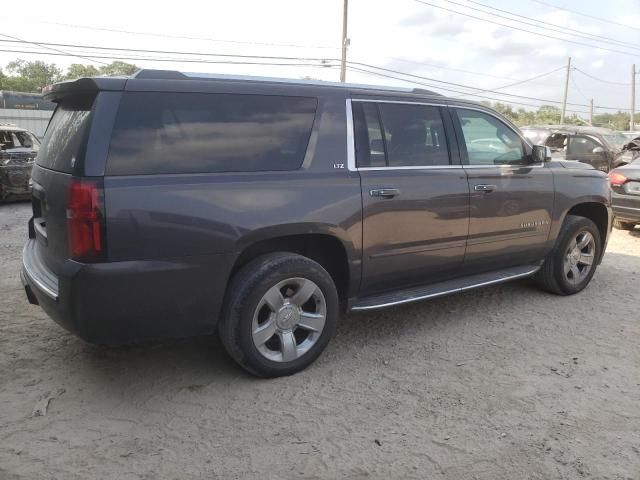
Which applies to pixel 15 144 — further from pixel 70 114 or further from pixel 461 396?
pixel 461 396

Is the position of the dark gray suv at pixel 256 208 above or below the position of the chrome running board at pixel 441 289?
above

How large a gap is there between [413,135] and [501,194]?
3.18 ft

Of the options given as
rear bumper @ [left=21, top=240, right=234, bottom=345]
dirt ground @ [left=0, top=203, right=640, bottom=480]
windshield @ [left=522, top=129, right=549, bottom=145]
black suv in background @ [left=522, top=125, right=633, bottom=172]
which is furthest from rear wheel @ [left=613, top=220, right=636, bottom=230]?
rear bumper @ [left=21, top=240, right=234, bottom=345]

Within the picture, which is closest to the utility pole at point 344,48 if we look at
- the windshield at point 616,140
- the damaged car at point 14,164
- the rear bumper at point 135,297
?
the windshield at point 616,140

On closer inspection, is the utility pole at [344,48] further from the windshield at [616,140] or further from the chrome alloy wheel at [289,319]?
the chrome alloy wheel at [289,319]

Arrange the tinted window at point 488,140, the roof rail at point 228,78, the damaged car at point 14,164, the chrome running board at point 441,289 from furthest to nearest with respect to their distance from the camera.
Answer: the damaged car at point 14,164, the tinted window at point 488,140, the chrome running board at point 441,289, the roof rail at point 228,78

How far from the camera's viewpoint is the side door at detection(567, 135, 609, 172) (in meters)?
12.3

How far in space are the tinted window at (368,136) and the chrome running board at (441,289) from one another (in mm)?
955

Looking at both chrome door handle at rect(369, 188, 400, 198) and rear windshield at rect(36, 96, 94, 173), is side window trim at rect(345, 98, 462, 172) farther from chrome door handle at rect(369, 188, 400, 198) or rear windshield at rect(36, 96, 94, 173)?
rear windshield at rect(36, 96, 94, 173)

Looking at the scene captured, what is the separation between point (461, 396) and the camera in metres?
3.35

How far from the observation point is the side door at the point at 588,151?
40.3ft

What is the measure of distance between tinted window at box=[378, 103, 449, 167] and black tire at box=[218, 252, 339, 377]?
103 cm

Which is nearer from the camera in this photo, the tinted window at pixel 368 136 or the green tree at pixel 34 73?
the tinted window at pixel 368 136

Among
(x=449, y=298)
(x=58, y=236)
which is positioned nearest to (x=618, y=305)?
(x=449, y=298)
